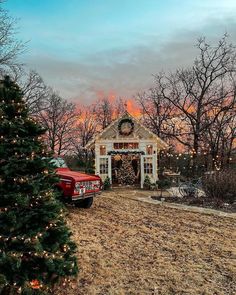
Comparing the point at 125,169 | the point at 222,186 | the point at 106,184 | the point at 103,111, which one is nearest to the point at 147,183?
the point at 125,169

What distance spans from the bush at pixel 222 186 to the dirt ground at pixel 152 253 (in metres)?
3.30

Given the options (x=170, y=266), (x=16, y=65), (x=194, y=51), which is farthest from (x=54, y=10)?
(x=194, y=51)

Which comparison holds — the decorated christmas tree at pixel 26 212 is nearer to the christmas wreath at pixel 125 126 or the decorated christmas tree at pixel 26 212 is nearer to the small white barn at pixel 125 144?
the small white barn at pixel 125 144

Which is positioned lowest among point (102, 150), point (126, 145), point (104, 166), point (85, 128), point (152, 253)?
point (152, 253)

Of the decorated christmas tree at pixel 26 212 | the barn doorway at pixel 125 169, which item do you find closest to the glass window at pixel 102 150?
→ the barn doorway at pixel 125 169

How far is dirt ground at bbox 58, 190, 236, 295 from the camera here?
16.0 feet

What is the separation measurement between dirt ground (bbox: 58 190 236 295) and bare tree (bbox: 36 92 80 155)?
37058 mm

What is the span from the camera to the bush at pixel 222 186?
1305 cm

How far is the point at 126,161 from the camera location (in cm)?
2192

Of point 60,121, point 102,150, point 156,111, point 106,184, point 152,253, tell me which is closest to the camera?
point 152,253

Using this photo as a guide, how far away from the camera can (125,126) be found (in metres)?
21.2

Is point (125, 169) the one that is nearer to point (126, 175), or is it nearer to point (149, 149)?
point (126, 175)

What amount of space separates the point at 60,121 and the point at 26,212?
147 ft

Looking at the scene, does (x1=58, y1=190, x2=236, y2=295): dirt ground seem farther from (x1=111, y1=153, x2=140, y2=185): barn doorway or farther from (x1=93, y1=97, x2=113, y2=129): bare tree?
(x1=93, y1=97, x2=113, y2=129): bare tree
